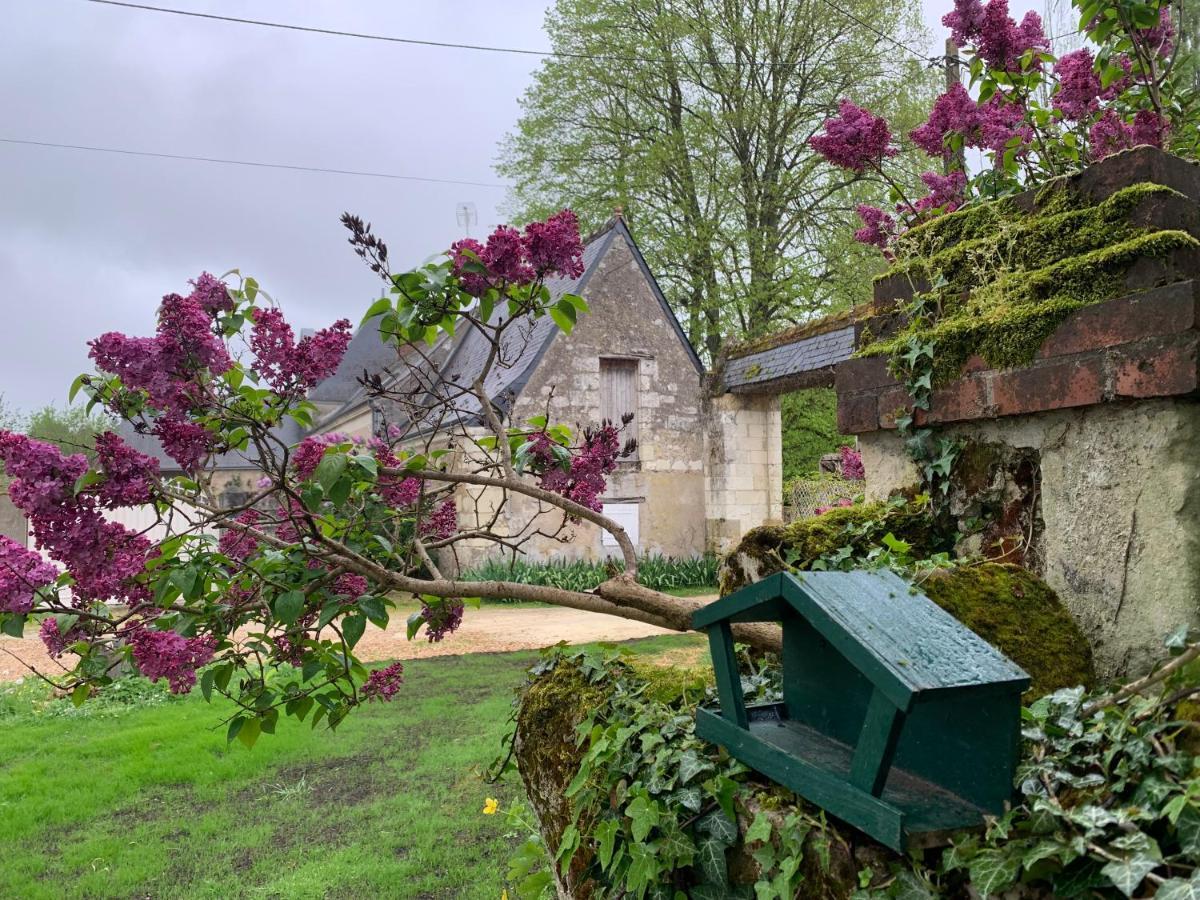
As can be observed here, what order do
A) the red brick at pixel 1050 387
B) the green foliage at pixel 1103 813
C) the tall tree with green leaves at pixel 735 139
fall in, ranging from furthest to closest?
the tall tree with green leaves at pixel 735 139, the red brick at pixel 1050 387, the green foliage at pixel 1103 813

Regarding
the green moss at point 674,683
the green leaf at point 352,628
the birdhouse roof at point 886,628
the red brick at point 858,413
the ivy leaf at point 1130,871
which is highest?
the red brick at point 858,413

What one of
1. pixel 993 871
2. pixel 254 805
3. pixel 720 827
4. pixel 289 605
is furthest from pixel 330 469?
pixel 254 805

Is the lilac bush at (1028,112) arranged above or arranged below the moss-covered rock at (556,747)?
above

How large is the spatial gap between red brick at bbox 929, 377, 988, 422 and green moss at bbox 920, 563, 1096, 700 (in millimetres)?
434

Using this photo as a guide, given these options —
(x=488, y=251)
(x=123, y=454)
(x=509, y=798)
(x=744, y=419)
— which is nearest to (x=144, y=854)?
(x=509, y=798)

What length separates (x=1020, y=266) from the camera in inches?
84.8

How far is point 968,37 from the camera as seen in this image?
2.96 m

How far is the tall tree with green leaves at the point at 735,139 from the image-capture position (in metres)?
19.8

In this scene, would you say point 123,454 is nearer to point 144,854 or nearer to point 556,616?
point 144,854

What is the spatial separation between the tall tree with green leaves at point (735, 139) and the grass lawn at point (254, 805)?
48.2 feet

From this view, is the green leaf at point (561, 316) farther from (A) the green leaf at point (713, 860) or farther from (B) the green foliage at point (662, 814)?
(A) the green leaf at point (713, 860)

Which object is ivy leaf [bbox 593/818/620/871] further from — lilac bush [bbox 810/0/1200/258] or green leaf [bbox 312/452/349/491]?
lilac bush [bbox 810/0/1200/258]

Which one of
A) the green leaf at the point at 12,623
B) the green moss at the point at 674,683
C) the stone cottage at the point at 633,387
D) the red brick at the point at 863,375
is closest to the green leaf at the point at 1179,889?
the green moss at the point at 674,683

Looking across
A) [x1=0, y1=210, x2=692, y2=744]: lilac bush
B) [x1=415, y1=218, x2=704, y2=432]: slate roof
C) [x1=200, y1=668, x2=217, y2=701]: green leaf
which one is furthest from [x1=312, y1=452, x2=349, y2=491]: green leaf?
[x1=415, y1=218, x2=704, y2=432]: slate roof
